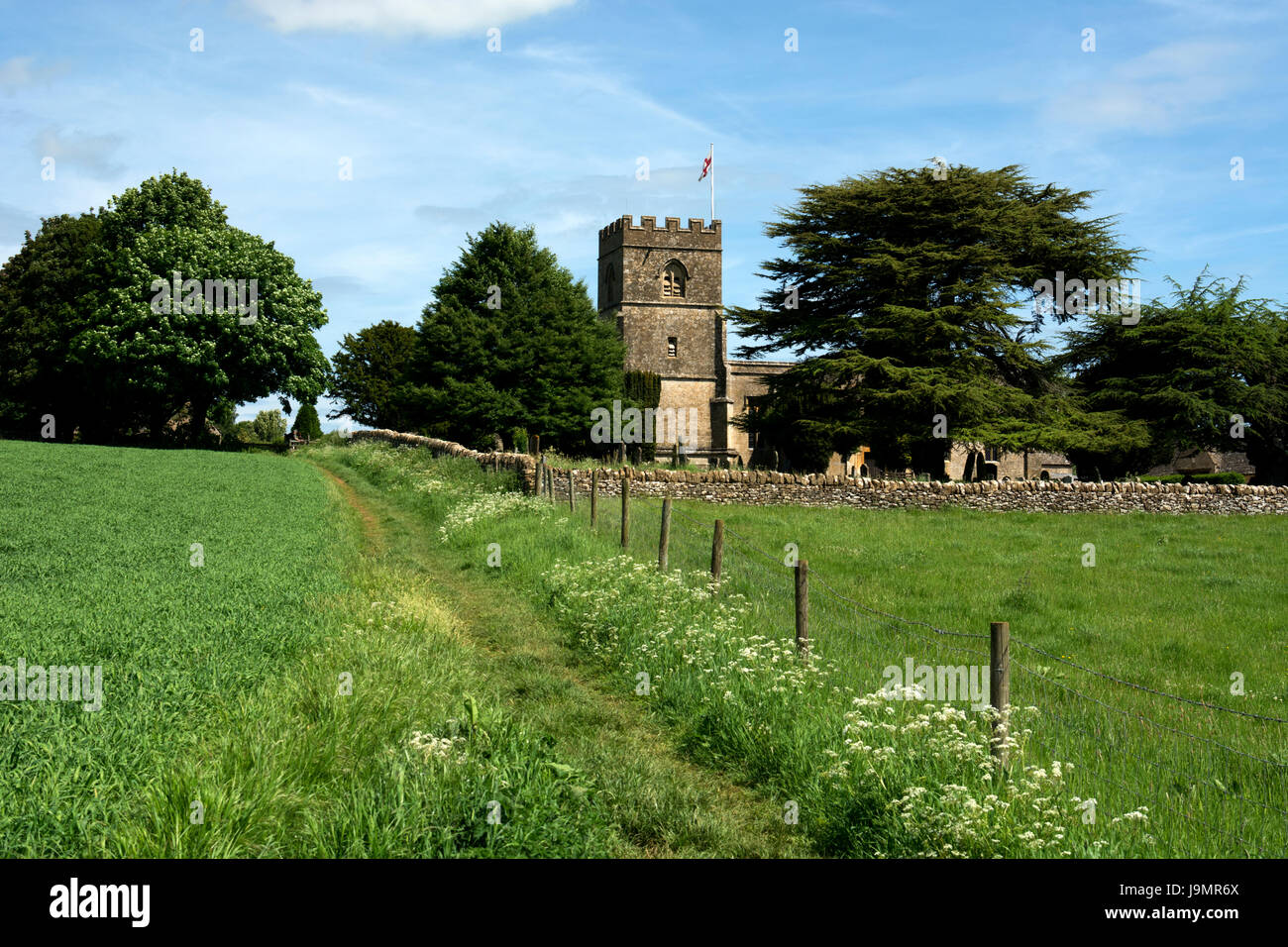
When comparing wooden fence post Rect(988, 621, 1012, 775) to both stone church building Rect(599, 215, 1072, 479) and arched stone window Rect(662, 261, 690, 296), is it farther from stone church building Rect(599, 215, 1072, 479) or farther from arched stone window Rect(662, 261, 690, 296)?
arched stone window Rect(662, 261, 690, 296)

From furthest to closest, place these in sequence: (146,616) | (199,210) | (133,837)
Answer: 1. (199,210)
2. (146,616)
3. (133,837)

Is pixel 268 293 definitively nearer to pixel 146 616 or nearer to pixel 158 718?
pixel 146 616

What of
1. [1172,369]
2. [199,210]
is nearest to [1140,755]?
[1172,369]

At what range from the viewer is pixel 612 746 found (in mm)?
6805

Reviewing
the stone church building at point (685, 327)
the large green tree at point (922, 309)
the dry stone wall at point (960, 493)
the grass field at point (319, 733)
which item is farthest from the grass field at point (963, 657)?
the stone church building at point (685, 327)

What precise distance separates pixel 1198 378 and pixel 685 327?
31.0m

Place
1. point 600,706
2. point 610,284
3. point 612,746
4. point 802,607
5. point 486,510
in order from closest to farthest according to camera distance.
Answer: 1. point 612,746
2. point 600,706
3. point 802,607
4. point 486,510
5. point 610,284

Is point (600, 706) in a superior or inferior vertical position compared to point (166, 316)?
inferior

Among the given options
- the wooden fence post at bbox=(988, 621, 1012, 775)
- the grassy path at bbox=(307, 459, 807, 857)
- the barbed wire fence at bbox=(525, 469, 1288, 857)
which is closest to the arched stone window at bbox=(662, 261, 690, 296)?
the barbed wire fence at bbox=(525, 469, 1288, 857)

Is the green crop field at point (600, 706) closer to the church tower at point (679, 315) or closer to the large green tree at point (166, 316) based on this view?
the large green tree at point (166, 316)

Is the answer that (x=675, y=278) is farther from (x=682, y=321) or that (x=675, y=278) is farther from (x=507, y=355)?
(x=507, y=355)

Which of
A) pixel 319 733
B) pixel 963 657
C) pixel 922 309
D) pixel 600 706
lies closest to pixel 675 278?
pixel 922 309

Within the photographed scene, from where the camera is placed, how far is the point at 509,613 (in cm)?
1118
